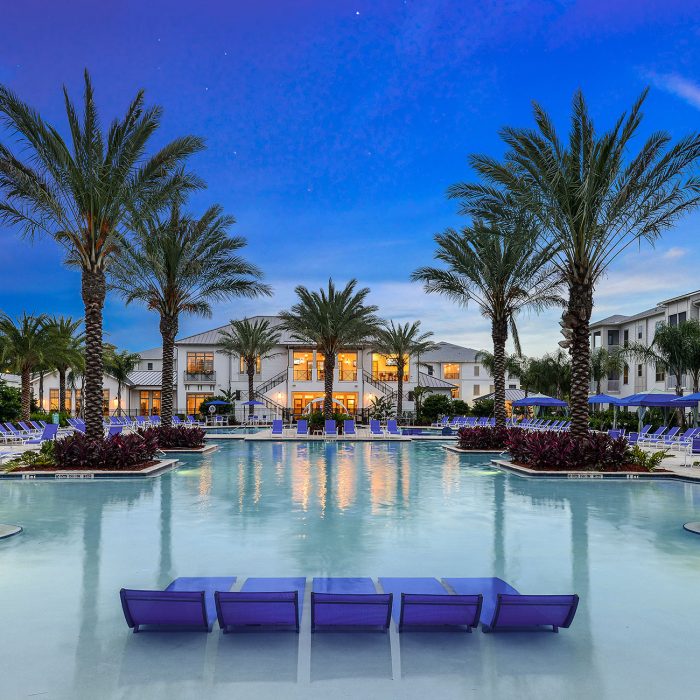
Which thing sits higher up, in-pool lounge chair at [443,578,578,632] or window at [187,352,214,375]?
window at [187,352,214,375]

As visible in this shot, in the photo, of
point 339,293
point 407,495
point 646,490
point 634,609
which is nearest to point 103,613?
point 634,609

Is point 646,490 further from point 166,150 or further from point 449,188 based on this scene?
point 166,150

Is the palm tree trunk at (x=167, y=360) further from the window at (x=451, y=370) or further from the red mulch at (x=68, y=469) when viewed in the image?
the window at (x=451, y=370)

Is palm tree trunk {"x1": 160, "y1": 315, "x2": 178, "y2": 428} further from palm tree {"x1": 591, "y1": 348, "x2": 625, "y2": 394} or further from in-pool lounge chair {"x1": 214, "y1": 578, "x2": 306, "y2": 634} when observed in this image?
palm tree {"x1": 591, "y1": 348, "x2": 625, "y2": 394}

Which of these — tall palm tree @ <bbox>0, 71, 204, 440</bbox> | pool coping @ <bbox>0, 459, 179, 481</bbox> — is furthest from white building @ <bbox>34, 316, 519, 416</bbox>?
pool coping @ <bbox>0, 459, 179, 481</bbox>

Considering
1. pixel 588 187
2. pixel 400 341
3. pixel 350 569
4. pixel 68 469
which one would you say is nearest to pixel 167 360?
pixel 68 469

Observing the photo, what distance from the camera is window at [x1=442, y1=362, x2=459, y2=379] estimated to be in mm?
62375

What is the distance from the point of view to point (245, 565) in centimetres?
825

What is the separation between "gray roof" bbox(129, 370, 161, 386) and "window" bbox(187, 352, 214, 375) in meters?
5.92

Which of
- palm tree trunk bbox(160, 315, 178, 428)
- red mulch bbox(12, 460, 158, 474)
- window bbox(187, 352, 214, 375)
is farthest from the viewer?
window bbox(187, 352, 214, 375)

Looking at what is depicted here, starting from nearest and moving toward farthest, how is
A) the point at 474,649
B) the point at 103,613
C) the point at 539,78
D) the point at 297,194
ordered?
the point at 474,649 < the point at 103,613 < the point at 539,78 < the point at 297,194

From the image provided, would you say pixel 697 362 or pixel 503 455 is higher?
pixel 697 362

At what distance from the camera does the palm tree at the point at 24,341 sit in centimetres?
3338

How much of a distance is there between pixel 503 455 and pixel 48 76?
21.4 metres
